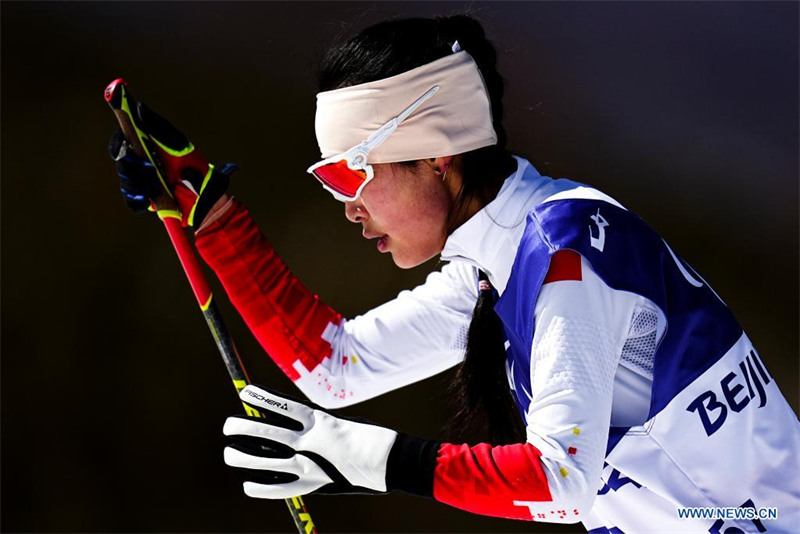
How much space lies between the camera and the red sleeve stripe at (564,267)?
1164 mm

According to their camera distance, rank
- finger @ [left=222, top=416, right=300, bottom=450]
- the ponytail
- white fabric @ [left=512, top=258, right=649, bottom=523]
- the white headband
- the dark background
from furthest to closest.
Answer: the dark background → the ponytail → the white headband → finger @ [left=222, top=416, right=300, bottom=450] → white fabric @ [left=512, top=258, right=649, bottom=523]

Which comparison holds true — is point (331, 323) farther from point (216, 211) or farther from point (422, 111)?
point (422, 111)

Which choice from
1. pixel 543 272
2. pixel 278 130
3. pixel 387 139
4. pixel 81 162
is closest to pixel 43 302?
pixel 81 162

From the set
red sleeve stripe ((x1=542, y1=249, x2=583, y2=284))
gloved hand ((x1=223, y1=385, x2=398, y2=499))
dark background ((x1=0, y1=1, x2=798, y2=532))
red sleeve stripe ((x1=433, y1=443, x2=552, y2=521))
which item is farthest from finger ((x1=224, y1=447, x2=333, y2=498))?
dark background ((x1=0, y1=1, x2=798, y2=532))

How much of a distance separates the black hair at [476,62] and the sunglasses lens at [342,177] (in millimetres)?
73

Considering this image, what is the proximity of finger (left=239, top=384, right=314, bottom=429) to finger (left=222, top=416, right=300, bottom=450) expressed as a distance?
0.06 ft

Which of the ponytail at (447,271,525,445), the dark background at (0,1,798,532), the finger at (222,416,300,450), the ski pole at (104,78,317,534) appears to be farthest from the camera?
the dark background at (0,1,798,532)

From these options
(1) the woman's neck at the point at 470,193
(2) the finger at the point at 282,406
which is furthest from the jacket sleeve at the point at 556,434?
(1) the woman's neck at the point at 470,193

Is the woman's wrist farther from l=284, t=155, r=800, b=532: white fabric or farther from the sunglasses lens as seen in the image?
l=284, t=155, r=800, b=532: white fabric

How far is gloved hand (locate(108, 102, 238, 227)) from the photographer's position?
1655 millimetres

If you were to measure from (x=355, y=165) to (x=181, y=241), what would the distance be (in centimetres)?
49

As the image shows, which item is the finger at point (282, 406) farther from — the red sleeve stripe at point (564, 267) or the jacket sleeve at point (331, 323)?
the jacket sleeve at point (331, 323)

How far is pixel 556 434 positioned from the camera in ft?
3.63

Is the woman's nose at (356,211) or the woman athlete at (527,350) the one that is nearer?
the woman athlete at (527,350)
